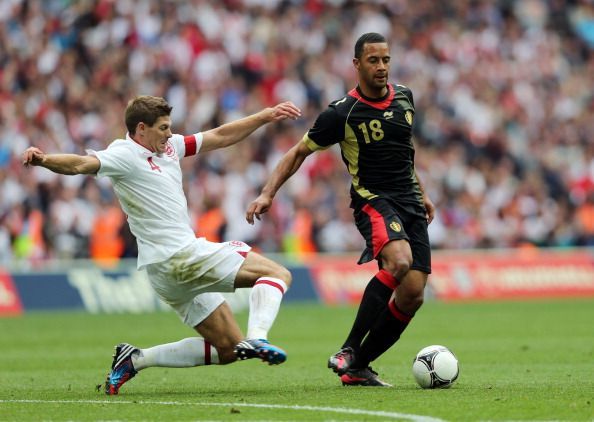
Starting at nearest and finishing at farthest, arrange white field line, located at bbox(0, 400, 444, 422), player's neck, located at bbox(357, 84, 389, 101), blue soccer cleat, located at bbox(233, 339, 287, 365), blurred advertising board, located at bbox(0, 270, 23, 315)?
white field line, located at bbox(0, 400, 444, 422) → blue soccer cleat, located at bbox(233, 339, 287, 365) → player's neck, located at bbox(357, 84, 389, 101) → blurred advertising board, located at bbox(0, 270, 23, 315)

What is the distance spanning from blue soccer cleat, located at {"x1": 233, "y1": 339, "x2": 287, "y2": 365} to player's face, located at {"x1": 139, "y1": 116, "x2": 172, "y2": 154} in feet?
5.61

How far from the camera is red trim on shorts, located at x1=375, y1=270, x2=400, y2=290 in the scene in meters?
9.15

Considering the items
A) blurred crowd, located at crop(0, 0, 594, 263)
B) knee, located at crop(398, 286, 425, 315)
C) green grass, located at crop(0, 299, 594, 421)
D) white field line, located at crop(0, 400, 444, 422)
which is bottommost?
white field line, located at crop(0, 400, 444, 422)

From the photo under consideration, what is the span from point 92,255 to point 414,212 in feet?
42.4

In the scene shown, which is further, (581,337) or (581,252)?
(581,252)

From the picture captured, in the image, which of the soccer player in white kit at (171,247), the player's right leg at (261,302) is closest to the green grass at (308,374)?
the player's right leg at (261,302)

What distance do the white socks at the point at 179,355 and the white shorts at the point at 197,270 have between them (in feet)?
1.42

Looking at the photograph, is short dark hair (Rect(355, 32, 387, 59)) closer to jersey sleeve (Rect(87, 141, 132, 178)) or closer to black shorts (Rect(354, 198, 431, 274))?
black shorts (Rect(354, 198, 431, 274))

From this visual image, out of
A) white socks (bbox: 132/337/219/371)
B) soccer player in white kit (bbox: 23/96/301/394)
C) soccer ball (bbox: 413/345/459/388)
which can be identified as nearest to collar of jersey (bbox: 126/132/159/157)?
soccer player in white kit (bbox: 23/96/301/394)

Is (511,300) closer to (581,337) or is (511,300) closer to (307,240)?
(307,240)

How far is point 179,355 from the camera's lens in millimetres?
9297

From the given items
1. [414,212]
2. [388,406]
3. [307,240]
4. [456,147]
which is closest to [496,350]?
[414,212]

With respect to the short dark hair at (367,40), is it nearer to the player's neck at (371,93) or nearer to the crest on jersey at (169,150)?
the player's neck at (371,93)

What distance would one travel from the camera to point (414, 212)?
9.36m
